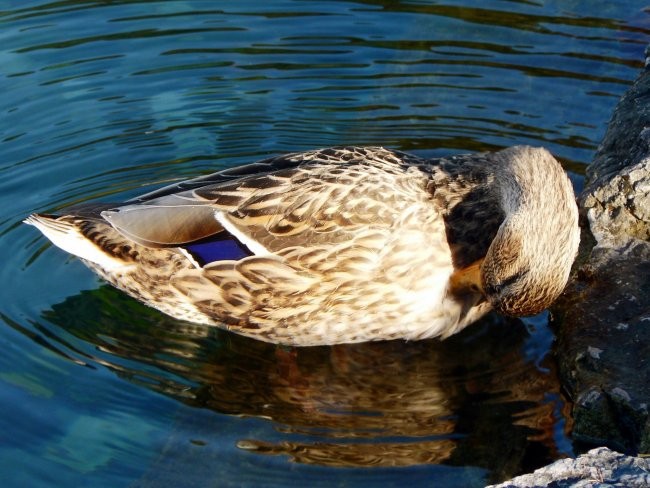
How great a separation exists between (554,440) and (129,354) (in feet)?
9.53

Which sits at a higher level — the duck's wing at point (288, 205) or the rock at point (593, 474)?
the duck's wing at point (288, 205)

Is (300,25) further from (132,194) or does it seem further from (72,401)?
(72,401)

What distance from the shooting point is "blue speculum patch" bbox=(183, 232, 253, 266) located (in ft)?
24.6

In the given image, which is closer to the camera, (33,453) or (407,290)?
(33,453)

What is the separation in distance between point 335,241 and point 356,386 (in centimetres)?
98

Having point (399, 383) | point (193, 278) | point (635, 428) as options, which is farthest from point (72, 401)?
point (635, 428)

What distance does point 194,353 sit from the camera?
768 cm

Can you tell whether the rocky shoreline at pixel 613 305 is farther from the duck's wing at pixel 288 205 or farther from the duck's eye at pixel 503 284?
the duck's wing at pixel 288 205

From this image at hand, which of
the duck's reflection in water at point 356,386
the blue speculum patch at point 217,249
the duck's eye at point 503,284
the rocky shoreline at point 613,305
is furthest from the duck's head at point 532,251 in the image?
the blue speculum patch at point 217,249

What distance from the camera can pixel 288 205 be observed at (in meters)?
7.41

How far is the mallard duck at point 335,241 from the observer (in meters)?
7.20

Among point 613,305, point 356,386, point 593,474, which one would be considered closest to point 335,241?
point 356,386

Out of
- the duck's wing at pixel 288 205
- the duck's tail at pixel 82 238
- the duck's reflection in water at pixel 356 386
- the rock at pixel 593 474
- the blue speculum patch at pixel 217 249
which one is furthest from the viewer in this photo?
the duck's tail at pixel 82 238

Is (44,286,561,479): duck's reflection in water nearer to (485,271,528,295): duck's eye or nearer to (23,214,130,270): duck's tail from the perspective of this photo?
(23,214,130,270): duck's tail
